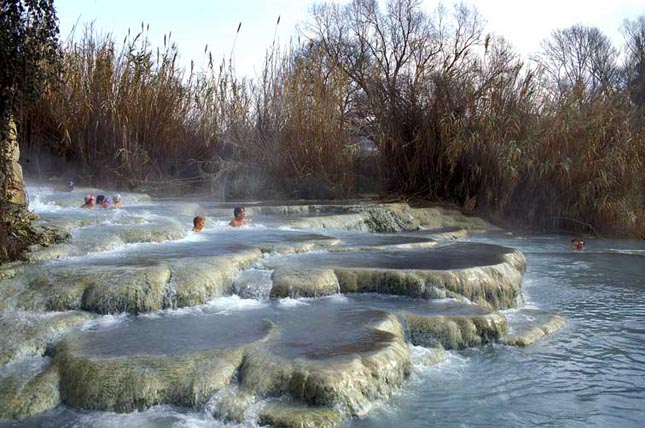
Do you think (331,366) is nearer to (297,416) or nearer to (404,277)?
(297,416)

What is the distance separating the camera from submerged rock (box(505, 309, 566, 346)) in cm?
475

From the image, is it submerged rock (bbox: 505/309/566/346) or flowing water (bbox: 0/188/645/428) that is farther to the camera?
submerged rock (bbox: 505/309/566/346)

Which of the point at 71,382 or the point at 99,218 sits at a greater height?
the point at 99,218

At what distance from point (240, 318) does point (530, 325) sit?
89.0 inches

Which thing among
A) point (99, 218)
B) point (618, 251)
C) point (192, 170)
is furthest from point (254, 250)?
point (192, 170)

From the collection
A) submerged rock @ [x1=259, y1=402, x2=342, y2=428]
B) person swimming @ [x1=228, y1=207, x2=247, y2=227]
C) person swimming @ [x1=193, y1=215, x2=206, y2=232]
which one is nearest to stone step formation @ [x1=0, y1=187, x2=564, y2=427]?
submerged rock @ [x1=259, y1=402, x2=342, y2=428]

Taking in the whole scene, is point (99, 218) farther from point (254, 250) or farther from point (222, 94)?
point (222, 94)

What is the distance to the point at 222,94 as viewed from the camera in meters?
12.2

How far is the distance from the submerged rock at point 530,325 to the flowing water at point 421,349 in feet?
0.25

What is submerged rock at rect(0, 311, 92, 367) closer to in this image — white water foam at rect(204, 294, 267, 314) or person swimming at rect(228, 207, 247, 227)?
white water foam at rect(204, 294, 267, 314)

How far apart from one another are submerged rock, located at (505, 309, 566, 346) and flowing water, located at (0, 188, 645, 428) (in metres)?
0.08

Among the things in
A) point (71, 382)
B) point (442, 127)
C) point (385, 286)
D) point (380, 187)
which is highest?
point (442, 127)

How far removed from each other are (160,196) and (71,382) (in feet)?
25.2

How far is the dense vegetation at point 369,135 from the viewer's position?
1059 centimetres
